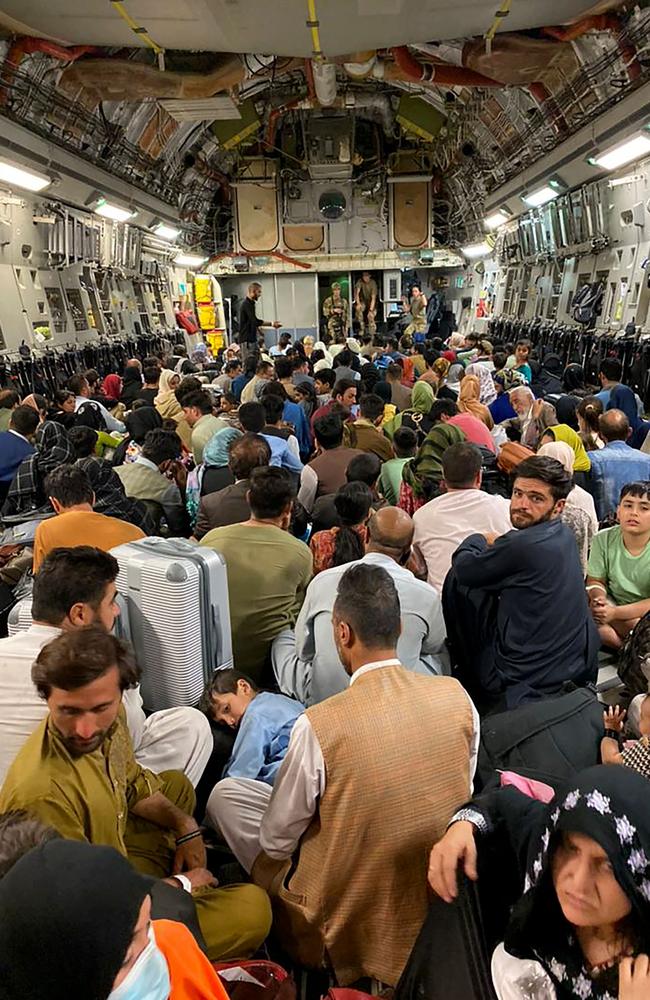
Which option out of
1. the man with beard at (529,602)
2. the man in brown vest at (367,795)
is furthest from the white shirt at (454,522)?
the man in brown vest at (367,795)

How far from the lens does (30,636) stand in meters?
2.18

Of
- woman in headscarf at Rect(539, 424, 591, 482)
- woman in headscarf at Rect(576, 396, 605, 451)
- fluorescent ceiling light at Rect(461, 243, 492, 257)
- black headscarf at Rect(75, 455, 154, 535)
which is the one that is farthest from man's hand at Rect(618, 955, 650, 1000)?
fluorescent ceiling light at Rect(461, 243, 492, 257)

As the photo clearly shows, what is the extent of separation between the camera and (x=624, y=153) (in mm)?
7496

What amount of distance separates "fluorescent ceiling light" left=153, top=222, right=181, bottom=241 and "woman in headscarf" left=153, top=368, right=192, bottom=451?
6335mm

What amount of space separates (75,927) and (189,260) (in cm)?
1763

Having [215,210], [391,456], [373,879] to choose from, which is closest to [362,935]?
[373,879]

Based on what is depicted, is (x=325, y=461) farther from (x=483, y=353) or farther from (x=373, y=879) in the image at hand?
(x=483, y=353)

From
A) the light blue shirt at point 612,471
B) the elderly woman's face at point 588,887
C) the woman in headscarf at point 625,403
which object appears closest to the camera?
the elderly woman's face at point 588,887

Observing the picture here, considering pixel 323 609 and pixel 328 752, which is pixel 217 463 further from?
pixel 328 752

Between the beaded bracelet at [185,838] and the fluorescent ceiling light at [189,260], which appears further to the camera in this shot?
the fluorescent ceiling light at [189,260]

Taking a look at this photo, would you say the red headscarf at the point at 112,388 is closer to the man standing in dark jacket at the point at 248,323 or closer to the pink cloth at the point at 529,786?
the man standing in dark jacket at the point at 248,323

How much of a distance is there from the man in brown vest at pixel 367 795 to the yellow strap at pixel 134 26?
5836 mm

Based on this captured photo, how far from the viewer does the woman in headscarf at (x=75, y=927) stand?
40.8 inches

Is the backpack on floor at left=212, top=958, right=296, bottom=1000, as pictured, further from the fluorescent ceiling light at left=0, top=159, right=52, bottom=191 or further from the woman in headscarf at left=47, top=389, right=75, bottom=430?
the fluorescent ceiling light at left=0, top=159, right=52, bottom=191
